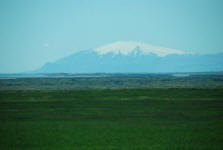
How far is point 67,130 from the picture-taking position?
83.5 feet

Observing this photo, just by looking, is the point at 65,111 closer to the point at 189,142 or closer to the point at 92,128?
the point at 92,128

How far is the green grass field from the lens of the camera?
2092 centimetres

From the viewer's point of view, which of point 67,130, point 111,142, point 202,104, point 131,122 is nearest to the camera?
point 111,142

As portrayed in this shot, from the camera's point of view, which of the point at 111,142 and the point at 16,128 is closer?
the point at 111,142

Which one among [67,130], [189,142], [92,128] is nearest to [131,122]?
[92,128]

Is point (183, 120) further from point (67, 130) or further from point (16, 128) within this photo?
point (16, 128)

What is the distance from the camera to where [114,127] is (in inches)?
1036

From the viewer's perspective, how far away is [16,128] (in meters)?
26.4

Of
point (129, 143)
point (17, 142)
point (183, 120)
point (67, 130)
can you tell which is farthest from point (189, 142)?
point (17, 142)

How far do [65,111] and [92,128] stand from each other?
10502 mm

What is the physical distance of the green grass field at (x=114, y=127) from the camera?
20923 mm

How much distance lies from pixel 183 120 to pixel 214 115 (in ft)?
13.4

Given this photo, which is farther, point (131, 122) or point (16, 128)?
point (131, 122)

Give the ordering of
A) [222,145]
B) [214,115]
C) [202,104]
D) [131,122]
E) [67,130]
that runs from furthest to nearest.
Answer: [202,104]
[214,115]
[131,122]
[67,130]
[222,145]
